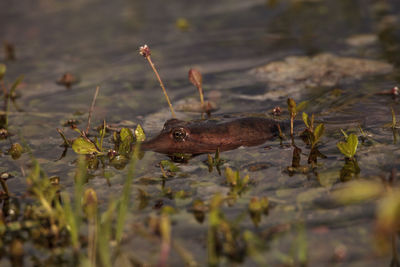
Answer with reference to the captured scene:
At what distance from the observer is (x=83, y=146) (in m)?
3.73

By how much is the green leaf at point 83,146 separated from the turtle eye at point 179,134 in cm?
67

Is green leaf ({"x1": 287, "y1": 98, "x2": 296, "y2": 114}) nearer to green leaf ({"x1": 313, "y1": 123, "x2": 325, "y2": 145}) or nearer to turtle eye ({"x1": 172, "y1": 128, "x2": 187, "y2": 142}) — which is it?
green leaf ({"x1": 313, "y1": 123, "x2": 325, "y2": 145})

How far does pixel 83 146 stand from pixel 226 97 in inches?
90.8

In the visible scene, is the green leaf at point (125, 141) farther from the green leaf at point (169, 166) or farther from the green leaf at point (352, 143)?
the green leaf at point (352, 143)

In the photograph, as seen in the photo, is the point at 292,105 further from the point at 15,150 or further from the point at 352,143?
the point at 15,150

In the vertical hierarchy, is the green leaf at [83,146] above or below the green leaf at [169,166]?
above

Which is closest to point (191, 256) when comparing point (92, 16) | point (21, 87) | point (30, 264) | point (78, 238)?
point (78, 238)

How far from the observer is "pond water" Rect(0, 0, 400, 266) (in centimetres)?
261

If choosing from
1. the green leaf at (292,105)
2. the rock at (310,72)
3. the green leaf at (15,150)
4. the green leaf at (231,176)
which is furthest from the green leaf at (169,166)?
the rock at (310,72)

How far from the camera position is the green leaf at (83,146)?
3.69 metres

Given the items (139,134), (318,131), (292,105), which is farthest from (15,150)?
(318,131)

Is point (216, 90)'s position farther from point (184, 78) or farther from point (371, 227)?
point (371, 227)

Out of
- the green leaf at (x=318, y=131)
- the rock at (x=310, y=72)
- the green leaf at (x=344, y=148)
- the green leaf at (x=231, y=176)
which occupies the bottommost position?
the green leaf at (x=231, y=176)

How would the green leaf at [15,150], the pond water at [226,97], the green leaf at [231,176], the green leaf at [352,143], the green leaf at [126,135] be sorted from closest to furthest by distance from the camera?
the pond water at [226,97], the green leaf at [231,176], the green leaf at [352,143], the green leaf at [126,135], the green leaf at [15,150]
